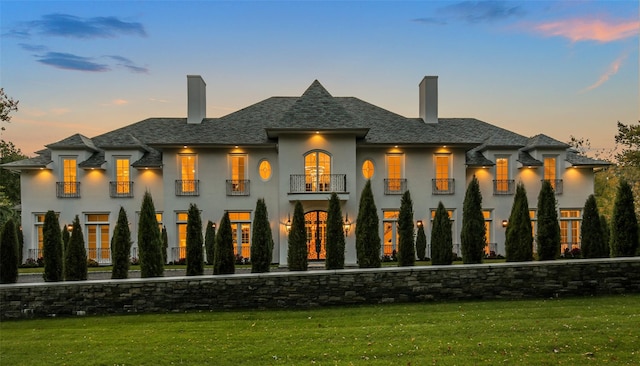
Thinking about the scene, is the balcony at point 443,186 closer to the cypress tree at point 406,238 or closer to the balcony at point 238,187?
the cypress tree at point 406,238

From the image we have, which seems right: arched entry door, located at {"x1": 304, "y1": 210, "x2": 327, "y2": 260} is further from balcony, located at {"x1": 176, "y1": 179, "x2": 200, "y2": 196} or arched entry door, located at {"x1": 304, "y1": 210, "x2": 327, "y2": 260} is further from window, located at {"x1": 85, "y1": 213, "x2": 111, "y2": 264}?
window, located at {"x1": 85, "y1": 213, "x2": 111, "y2": 264}

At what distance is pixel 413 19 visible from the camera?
17.9 meters

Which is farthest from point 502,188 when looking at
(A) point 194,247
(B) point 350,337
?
(B) point 350,337

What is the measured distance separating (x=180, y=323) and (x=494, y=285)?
879cm

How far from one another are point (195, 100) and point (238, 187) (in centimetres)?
612

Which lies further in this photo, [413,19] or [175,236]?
[175,236]

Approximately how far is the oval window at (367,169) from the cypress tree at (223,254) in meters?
10.0

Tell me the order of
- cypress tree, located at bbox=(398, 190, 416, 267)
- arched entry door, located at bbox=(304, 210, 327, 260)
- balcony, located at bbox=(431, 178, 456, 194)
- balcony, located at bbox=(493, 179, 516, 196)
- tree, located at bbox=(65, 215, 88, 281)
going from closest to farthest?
1. tree, located at bbox=(65, 215, 88, 281)
2. cypress tree, located at bbox=(398, 190, 416, 267)
3. arched entry door, located at bbox=(304, 210, 327, 260)
4. balcony, located at bbox=(431, 178, 456, 194)
5. balcony, located at bbox=(493, 179, 516, 196)

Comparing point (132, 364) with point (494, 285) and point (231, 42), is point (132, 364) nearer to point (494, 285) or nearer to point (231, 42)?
point (494, 285)

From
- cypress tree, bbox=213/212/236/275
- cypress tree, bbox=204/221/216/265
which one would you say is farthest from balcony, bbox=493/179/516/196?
cypress tree, bbox=213/212/236/275

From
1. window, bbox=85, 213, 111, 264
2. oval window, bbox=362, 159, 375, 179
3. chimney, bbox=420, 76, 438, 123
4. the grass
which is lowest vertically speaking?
the grass

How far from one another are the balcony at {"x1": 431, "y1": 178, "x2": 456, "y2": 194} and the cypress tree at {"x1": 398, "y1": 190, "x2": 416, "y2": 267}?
7.79 m

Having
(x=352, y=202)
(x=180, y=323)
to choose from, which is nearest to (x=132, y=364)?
(x=180, y=323)

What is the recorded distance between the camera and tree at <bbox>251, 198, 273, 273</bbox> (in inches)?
510
